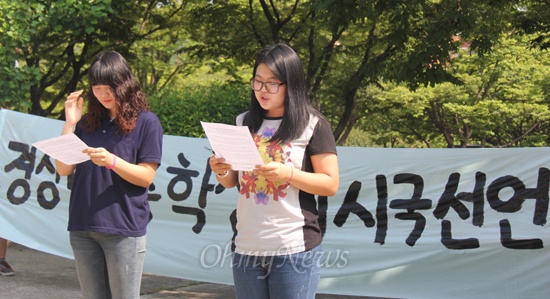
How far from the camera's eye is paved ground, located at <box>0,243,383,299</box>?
598 centimetres

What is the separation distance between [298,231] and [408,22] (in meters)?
5.56

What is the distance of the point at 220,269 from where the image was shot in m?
5.85

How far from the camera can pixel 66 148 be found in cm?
309

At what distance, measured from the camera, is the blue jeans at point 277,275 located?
271 centimetres

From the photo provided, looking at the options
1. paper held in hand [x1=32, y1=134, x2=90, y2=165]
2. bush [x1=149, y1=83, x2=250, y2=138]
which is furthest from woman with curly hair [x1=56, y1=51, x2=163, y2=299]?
bush [x1=149, y1=83, x2=250, y2=138]

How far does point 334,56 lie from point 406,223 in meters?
6.93

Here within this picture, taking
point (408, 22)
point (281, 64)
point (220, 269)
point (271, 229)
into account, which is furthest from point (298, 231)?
point (408, 22)

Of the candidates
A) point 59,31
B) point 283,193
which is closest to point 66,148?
point 283,193

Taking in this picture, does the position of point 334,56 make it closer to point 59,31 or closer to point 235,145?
point 59,31

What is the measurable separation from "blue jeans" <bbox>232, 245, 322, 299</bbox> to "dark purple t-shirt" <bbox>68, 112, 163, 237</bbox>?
675 mm

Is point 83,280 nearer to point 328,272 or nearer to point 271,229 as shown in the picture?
point 271,229

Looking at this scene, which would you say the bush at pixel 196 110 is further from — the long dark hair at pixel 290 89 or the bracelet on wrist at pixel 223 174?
the long dark hair at pixel 290 89

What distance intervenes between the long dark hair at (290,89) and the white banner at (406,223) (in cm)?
279

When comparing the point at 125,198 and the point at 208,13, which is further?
the point at 208,13
